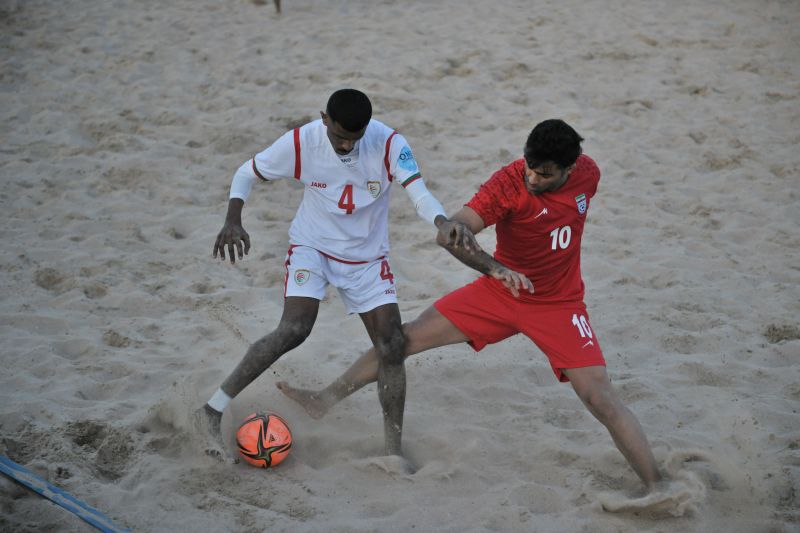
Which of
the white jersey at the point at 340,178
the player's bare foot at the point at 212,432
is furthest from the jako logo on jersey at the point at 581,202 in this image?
the player's bare foot at the point at 212,432

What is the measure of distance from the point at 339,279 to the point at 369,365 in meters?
0.48

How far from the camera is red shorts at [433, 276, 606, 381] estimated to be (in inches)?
147

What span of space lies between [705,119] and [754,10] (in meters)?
3.53

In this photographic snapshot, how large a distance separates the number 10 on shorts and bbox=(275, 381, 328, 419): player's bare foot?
1.45 meters

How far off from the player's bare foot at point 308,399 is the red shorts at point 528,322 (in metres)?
0.90

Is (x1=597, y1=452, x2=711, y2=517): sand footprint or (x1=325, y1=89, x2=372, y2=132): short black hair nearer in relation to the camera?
(x1=597, y1=452, x2=711, y2=517): sand footprint

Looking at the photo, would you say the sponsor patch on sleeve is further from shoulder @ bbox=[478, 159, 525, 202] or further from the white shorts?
the white shorts

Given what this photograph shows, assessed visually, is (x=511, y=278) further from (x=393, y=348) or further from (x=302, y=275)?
(x=302, y=275)

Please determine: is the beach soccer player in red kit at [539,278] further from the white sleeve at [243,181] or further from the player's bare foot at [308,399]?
the white sleeve at [243,181]

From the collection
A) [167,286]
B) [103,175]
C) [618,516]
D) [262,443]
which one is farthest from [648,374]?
[103,175]

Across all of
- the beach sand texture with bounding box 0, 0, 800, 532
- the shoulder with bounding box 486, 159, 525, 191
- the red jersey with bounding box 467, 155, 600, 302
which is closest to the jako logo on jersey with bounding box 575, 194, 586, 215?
the red jersey with bounding box 467, 155, 600, 302

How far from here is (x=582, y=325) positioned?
381 cm

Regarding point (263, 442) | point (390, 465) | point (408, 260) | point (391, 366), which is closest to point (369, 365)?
point (391, 366)

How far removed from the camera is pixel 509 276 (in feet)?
11.4
